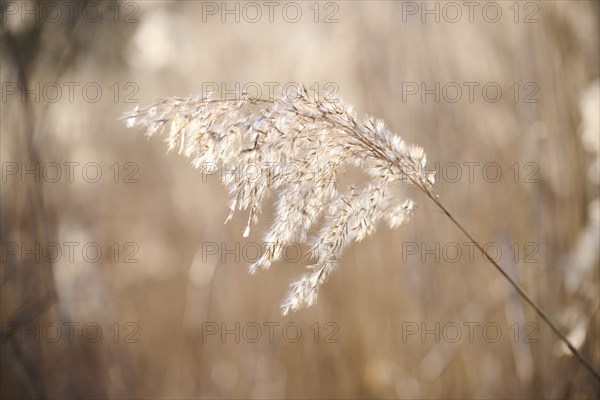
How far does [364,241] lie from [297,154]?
5.08 feet

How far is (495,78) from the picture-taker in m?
Result: 2.21

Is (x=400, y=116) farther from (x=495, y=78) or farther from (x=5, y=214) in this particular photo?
(x=5, y=214)

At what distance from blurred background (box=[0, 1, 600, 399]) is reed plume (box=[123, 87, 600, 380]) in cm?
76

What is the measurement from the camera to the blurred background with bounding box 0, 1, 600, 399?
5.89ft

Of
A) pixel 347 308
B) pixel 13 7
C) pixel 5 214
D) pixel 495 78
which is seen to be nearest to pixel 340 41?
pixel 495 78

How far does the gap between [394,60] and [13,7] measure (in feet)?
4.16

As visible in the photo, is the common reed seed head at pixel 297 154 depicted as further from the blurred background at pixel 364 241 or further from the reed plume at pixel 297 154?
the blurred background at pixel 364 241

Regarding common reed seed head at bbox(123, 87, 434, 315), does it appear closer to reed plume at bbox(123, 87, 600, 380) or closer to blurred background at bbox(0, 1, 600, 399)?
reed plume at bbox(123, 87, 600, 380)
